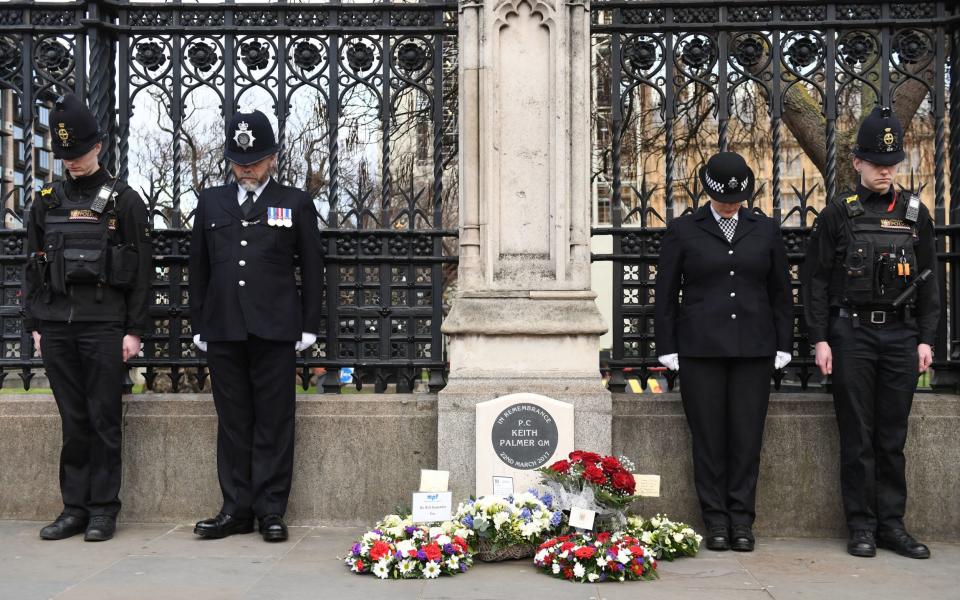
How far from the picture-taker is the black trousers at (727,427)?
6004mm

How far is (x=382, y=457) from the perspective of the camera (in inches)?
256

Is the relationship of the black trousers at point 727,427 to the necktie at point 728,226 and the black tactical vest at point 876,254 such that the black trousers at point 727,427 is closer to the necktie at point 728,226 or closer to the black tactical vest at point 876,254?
the black tactical vest at point 876,254

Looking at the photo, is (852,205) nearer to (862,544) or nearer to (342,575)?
(862,544)

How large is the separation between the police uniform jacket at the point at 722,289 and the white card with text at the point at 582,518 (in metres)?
1.28

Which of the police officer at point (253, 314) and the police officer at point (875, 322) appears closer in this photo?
the police officer at point (875, 322)

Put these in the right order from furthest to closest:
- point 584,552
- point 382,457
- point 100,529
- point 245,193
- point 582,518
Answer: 1. point 382,457
2. point 245,193
3. point 100,529
4. point 582,518
5. point 584,552

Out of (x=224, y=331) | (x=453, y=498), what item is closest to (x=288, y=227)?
(x=224, y=331)

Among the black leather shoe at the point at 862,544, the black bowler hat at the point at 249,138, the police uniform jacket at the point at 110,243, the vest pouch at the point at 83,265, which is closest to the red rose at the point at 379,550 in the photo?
the police uniform jacket at the point at 110,243

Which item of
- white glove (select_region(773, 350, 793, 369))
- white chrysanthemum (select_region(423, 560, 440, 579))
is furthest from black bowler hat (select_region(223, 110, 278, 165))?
white glove (select_region(773, 350, 793, 369))

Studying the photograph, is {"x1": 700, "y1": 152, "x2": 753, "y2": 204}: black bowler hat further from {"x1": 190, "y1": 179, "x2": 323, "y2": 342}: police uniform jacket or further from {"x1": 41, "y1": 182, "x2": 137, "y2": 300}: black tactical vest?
{"x1": 41, "y1": 182, "x2": 137, "y2": 300}: black tactical vest

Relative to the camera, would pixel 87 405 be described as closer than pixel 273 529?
No

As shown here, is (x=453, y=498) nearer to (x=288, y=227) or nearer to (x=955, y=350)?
(x=288, y=227)

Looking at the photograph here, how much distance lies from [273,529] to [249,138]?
2.40 meters

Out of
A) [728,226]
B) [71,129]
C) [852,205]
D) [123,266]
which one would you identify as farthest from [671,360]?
[71,129]
